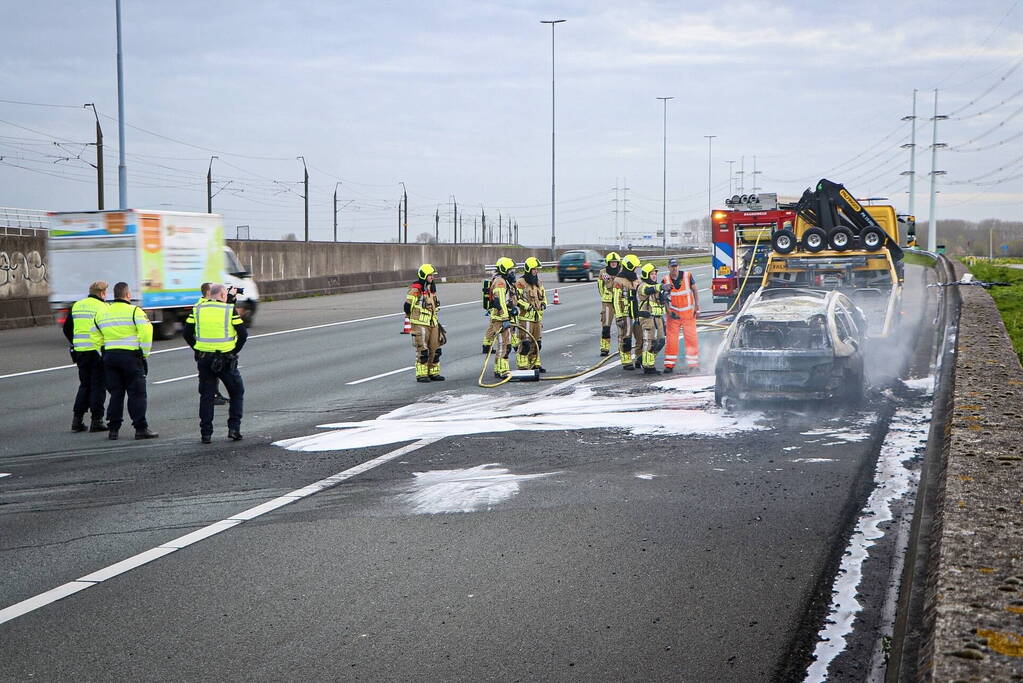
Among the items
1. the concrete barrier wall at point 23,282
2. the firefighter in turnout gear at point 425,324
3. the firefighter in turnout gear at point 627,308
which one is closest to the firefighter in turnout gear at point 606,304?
the firefighter in turnout gear at point 627,308

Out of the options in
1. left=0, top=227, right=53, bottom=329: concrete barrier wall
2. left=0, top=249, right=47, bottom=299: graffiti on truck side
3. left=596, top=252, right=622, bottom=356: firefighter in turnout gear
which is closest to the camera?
left=596, top=252, right=622, bottom=356: firefighter in turnout gear

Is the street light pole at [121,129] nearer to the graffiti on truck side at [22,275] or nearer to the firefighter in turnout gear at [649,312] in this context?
the graffiti on truck side at [22,275]

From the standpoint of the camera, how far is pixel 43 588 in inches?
242

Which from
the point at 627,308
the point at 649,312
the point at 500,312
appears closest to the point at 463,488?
the point at 500,312

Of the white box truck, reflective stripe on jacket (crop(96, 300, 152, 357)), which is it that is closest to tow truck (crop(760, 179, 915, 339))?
reflective stripe on jacket (crop(96, 300, 152, 357))

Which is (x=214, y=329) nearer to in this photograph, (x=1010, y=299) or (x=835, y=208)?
(x=835, y=208)

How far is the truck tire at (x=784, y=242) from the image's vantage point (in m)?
17.5

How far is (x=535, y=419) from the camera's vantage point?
12.0 meters

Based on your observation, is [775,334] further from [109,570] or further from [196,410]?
→ [109,570]

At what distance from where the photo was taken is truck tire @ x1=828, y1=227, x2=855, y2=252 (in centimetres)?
1778

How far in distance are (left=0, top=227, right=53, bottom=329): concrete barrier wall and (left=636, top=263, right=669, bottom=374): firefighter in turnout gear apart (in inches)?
686

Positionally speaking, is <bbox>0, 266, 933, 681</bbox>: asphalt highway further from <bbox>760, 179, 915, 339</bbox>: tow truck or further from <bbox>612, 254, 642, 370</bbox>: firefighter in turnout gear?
<bbox>760, 179, 915, 339</bbox>: tow truck

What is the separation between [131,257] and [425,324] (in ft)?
32.4

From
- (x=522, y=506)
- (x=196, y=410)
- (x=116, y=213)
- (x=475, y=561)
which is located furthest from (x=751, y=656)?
(x=116, y=213)
